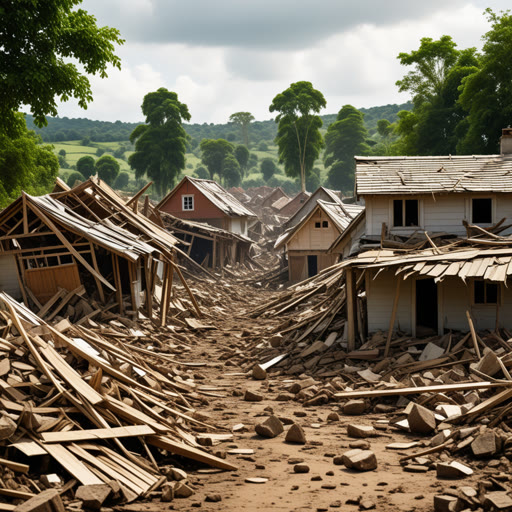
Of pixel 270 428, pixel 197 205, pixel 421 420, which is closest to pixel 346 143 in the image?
pixel 197 205

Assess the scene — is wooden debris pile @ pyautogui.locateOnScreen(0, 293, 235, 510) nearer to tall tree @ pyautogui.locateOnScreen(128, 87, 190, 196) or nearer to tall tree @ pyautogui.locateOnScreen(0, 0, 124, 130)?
tall tree @ pyautogui.locateOnScreen(0, 0, 124, 130)

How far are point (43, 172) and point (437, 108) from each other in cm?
3248

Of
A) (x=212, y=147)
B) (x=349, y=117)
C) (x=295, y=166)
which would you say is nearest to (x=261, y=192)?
(x=212, y=147)

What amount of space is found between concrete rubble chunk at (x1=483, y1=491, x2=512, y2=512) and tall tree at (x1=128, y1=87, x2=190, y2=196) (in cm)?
6812

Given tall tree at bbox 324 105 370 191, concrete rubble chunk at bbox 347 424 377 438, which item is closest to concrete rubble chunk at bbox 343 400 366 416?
concrete rubble chunk at bbox 347 424 377 438

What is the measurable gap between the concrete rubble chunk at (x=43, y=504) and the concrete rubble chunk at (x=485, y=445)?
6.49 meters

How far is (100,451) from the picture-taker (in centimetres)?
1020

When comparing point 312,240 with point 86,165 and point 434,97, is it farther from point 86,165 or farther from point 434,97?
point 86,165

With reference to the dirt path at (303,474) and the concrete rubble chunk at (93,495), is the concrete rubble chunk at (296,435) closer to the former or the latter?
the dirt path at (303,474)

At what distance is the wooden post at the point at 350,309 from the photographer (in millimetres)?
19422

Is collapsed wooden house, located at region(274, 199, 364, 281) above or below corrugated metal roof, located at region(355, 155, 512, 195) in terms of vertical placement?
below

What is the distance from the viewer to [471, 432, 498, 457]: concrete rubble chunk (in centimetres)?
1065

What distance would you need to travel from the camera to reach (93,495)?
8852 mm

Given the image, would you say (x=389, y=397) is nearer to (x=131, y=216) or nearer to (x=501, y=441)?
(x=501, y=441)
